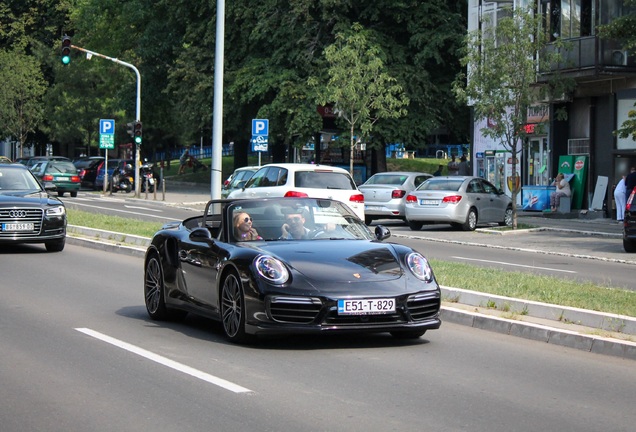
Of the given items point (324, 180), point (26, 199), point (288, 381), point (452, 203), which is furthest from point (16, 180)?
point (288, 381)

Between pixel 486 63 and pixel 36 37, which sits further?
pixel 36 37

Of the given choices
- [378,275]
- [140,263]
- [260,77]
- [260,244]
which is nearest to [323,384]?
[378,275]

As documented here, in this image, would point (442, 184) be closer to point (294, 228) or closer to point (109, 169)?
point (294, 228)

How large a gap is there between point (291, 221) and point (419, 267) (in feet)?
4.79

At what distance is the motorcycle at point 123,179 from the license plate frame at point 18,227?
35.9 meters

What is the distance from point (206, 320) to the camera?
1216 centimetres

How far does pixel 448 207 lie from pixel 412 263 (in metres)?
20.1

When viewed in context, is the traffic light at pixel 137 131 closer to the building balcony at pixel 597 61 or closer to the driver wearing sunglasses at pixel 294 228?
the building balcony at pixel 597 61

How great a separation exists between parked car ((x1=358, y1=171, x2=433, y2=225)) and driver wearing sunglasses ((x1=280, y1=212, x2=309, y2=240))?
70.4ft

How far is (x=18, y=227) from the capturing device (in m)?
20.5

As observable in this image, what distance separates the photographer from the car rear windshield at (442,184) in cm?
3072

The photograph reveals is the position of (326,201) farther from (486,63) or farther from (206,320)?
(486,63)

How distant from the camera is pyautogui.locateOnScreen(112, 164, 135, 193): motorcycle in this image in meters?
56.4

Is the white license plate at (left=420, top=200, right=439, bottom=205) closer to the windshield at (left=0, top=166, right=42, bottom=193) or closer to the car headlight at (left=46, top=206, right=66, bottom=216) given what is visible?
the windshield at (left=0, top=166, right=42, bottom=193)
